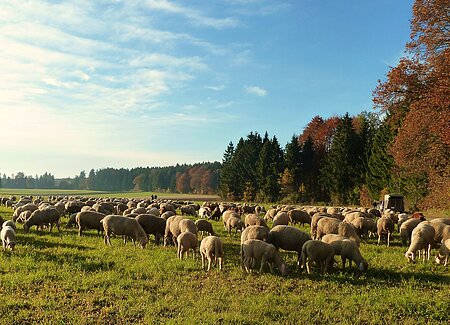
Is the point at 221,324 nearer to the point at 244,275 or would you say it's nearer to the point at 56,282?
the point at 244,275

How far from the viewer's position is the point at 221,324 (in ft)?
27.7

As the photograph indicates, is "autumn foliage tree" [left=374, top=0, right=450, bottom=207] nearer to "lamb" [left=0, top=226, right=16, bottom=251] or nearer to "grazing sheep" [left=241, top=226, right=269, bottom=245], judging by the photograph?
"grazing sheep" [left=241, top=226, right=269, bottom=245]

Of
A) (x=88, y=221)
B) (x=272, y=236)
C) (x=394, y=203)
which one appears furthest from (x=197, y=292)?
(x=394, y=203)

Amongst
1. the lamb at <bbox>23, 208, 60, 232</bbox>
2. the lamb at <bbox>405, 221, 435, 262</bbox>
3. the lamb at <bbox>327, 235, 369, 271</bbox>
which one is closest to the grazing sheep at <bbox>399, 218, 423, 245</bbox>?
the lamb at <bbox>405, 221, 435, 262</bbox>

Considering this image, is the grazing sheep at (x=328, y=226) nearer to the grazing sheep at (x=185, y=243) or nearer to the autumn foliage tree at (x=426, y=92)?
the grazing sheep at (x=185, y=243)

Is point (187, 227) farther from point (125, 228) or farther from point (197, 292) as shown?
point (197, 292)

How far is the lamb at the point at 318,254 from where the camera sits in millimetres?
13078

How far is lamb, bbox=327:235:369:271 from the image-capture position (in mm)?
13297

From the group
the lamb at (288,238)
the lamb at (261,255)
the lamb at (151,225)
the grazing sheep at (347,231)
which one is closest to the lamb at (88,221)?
the lamb at (151,225)

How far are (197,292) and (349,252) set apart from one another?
6.17m

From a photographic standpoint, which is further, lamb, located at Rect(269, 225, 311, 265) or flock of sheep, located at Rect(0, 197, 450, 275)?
lamb, located at Rect(269, 225, 311, 265)

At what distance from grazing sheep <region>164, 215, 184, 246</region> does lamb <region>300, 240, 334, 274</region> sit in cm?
702

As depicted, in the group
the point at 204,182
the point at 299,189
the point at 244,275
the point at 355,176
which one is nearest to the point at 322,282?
the point at 244,275

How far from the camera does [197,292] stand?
10.7 meters
